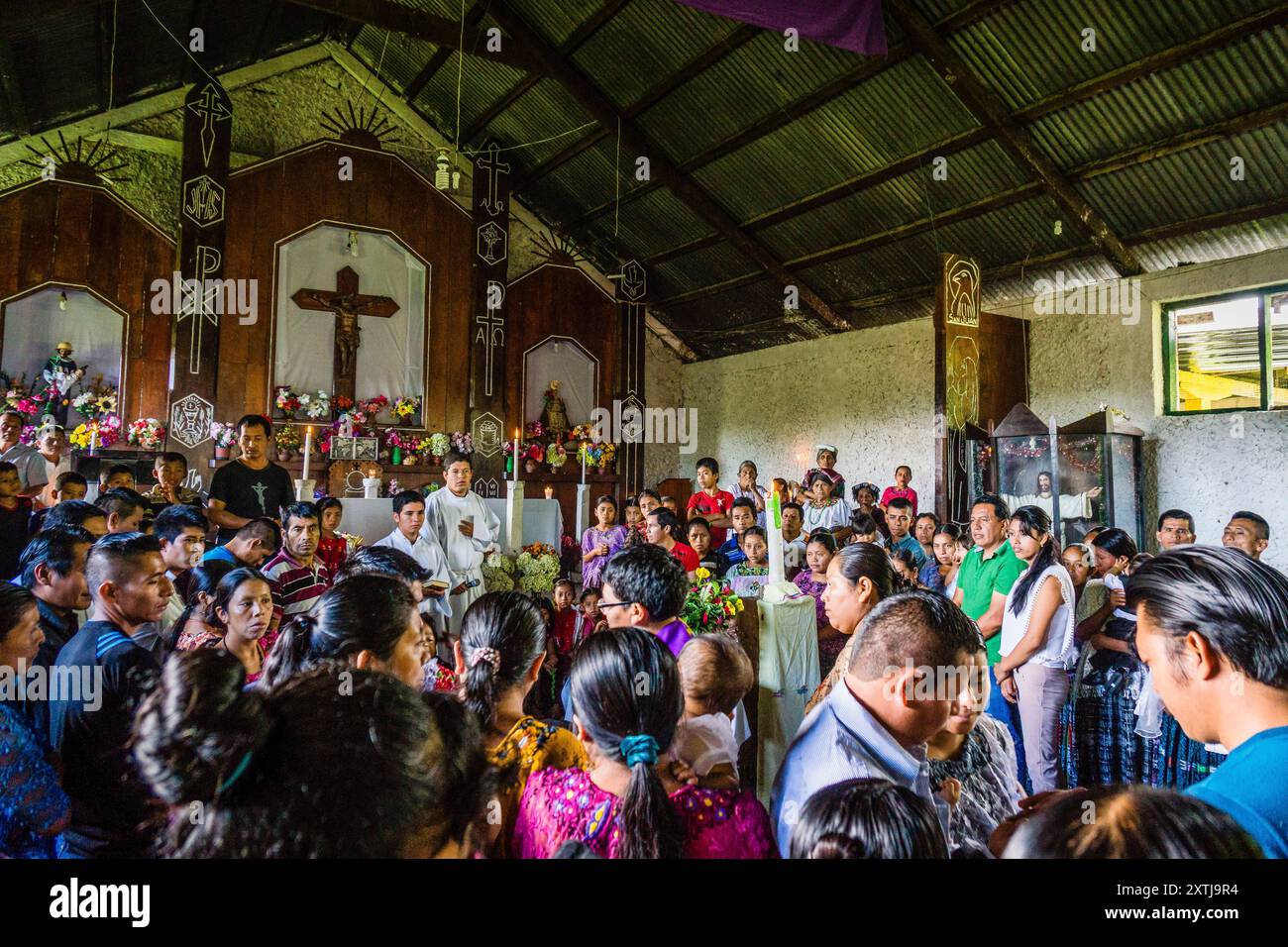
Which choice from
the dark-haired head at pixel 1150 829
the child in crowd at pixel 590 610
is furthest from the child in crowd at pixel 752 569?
the dark-haired head at pixel 1150 829

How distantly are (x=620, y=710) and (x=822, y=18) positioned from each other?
5364 millimetres

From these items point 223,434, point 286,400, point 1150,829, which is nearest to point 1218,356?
point 1150,829

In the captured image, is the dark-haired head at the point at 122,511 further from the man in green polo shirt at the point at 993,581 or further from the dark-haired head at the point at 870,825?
the man in green polo shirt at the point at 993,581

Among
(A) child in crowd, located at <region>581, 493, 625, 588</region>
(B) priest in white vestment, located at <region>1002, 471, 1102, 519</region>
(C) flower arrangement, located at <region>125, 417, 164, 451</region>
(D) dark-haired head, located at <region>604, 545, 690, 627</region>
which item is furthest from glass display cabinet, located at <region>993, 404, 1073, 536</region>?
(C) flower arrangement, located at <region>125, 417, 164, 451</region>

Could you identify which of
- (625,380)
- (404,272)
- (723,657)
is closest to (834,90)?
(625,380)

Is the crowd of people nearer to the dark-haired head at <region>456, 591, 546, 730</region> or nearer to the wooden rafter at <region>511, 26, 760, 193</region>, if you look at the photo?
the dark-haired head at <region>456, 591, 546, 730</region>

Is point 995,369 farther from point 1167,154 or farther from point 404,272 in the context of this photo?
point 404,272

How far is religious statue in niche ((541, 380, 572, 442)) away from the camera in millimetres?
10539

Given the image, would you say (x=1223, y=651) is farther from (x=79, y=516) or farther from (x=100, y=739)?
(x=79, y=516)

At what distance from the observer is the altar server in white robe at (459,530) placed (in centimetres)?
533

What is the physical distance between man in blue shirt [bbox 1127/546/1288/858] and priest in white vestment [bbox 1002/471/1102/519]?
5437 millimetres

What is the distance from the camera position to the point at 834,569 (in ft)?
8.11

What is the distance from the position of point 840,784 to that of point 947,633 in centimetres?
65

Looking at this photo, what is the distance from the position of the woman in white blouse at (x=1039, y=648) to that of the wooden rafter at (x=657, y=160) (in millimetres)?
7242
